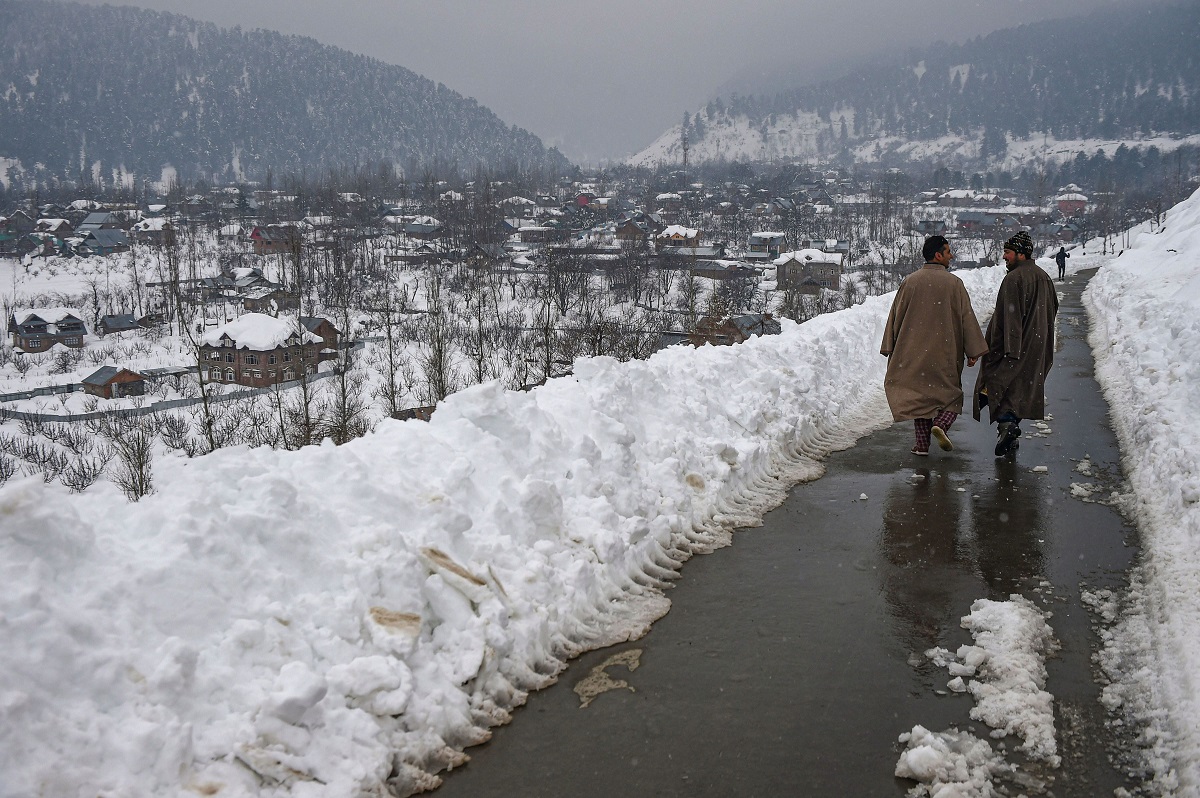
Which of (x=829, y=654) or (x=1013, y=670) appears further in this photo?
(x=829, y=654)

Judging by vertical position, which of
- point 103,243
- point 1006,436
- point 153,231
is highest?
point 153,231

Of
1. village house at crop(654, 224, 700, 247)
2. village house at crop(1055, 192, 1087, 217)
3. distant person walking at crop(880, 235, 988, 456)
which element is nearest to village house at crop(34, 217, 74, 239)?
village house at crop(654, 224, 700, 247)

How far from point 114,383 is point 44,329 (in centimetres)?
1646

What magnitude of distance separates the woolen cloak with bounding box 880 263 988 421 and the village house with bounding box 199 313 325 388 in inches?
1732

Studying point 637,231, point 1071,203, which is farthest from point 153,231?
point 1071,203

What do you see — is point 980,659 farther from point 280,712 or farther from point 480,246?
point 480,246

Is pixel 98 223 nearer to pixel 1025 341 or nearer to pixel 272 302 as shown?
pixel 272 302

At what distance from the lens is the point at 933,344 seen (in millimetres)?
6430

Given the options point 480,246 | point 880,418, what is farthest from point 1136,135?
point 880,418

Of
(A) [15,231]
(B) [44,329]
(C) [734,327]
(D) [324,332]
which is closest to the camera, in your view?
(C) [734,327]

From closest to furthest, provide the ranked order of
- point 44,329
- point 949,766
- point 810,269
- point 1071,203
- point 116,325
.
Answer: point 949,766
point 44,329
point 116,325
point 810,269
point 1071,203

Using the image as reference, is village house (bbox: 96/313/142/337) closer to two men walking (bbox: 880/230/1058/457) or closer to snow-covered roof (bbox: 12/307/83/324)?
snow-covered roof (bbox: 12/307/83/324)

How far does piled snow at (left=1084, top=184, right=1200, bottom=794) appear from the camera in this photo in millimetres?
2906

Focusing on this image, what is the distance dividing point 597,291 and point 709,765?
5887cm
